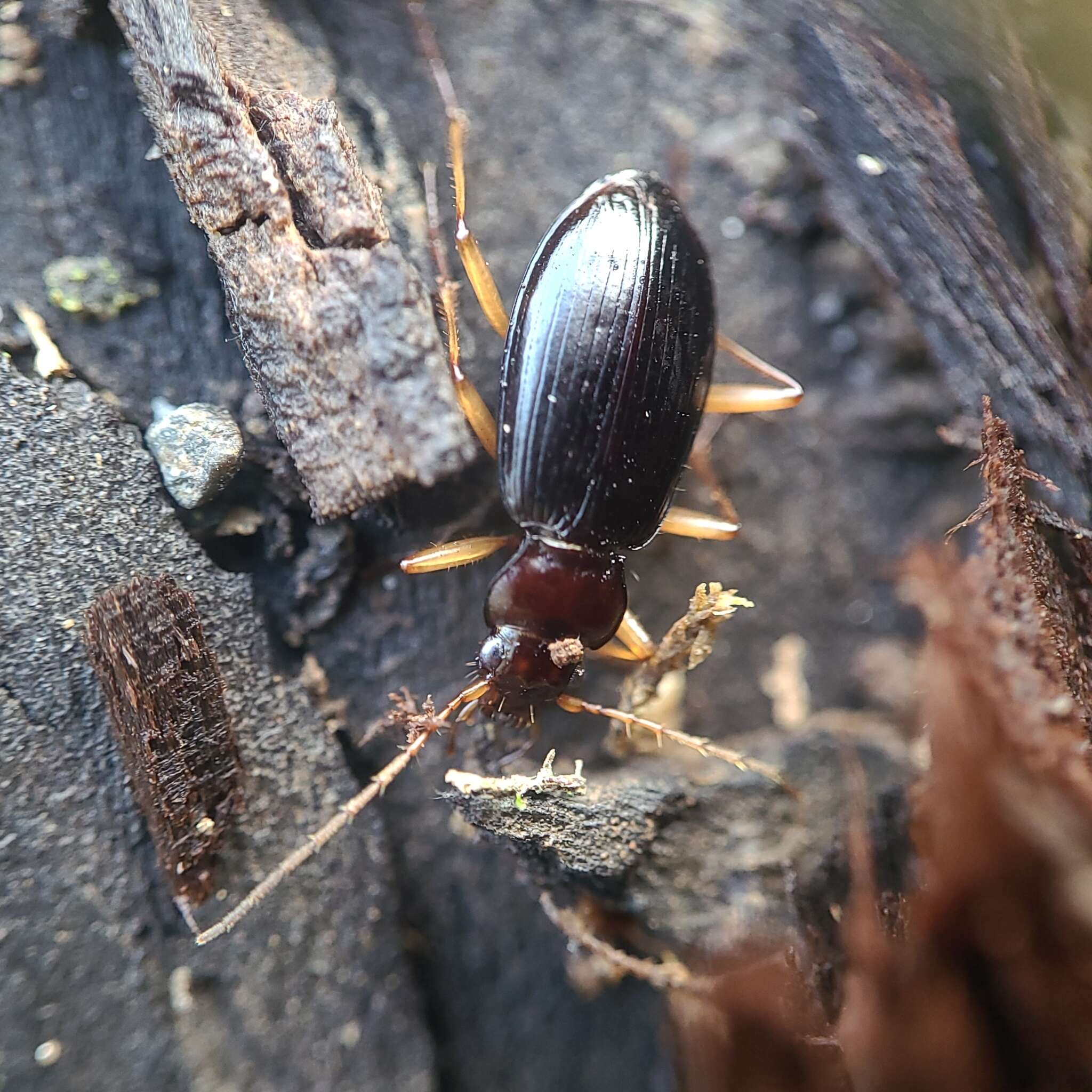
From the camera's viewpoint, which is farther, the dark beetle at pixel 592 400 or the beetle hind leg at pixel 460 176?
the beetle hind leg at pixel 460 176

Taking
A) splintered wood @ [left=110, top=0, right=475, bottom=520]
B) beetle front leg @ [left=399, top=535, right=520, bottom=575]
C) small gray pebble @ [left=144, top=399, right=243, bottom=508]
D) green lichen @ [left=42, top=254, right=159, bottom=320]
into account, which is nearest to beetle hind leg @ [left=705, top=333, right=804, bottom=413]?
beetle front leg @ [left=399, top=535, right=520, bottom=575]

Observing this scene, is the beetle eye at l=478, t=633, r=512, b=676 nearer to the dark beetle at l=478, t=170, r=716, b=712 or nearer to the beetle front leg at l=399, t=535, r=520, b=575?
the dark beetle at l=478, t=170, r=716, b=712

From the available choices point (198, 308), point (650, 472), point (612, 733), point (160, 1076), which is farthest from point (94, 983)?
point (650, 472)

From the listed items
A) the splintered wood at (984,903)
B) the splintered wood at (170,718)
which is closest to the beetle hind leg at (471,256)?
the splintered wood at (170,718)

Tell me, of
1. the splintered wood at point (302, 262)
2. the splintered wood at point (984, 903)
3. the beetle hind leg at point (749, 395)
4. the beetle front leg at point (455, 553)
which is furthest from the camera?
the beetle hind leg at point (749, 395)

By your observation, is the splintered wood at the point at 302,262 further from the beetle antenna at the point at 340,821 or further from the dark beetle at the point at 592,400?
the beetle antenna at the point at 340,821
